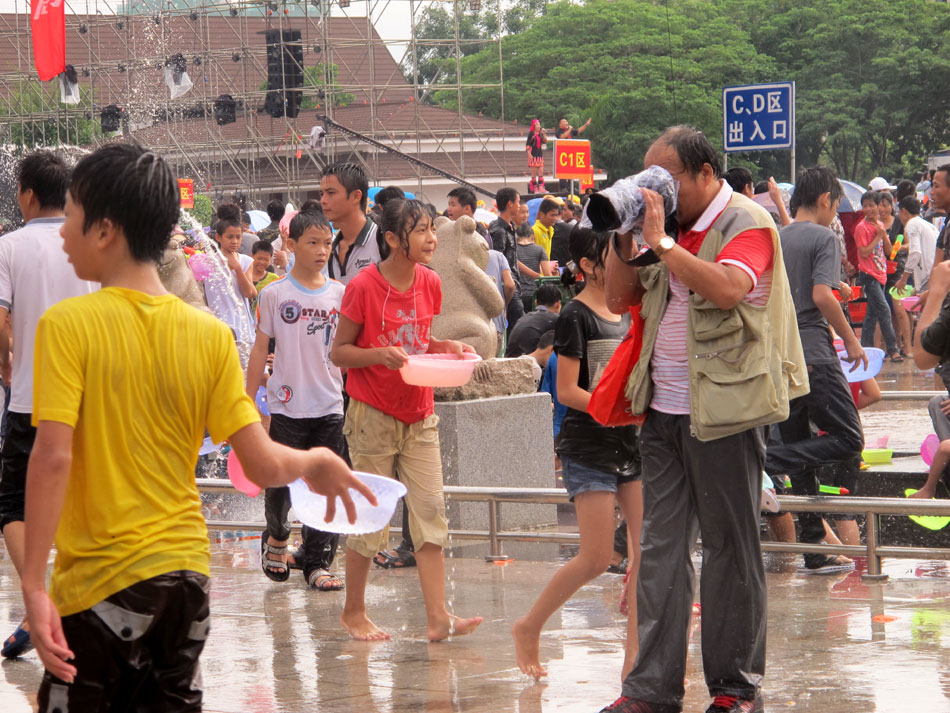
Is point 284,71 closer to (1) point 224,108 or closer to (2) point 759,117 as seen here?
(1) point 224,108

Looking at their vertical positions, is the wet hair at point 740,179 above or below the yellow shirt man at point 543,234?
above

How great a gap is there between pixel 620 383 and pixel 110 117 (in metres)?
37.9

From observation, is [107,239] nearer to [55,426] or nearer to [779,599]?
[55,426]

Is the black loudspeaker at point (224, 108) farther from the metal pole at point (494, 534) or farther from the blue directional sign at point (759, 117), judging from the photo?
the metal pole at point (494, 534)

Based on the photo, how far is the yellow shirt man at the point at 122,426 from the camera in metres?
2.98

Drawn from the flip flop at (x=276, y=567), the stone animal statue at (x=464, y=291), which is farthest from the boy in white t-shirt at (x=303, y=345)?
the stone animal statue at (x=464, y=291)

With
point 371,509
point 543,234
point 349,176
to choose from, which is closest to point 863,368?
point 349,176

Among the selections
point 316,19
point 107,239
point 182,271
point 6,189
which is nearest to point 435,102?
point 316,19

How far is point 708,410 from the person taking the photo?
14.6 feet

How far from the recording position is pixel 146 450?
306 cm

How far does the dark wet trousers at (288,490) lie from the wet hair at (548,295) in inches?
140

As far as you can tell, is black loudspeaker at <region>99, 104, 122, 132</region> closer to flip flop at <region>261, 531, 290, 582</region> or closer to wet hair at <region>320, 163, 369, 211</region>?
wet hair at <region>320, 163, 369, 211</region>

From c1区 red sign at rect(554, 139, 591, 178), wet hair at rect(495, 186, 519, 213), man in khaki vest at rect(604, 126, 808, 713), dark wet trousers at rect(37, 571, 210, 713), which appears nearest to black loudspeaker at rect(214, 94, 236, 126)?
c1区 red sign at rect(554, 139, 591, 178)

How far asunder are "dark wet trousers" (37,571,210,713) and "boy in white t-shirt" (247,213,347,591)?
4.09 metres
